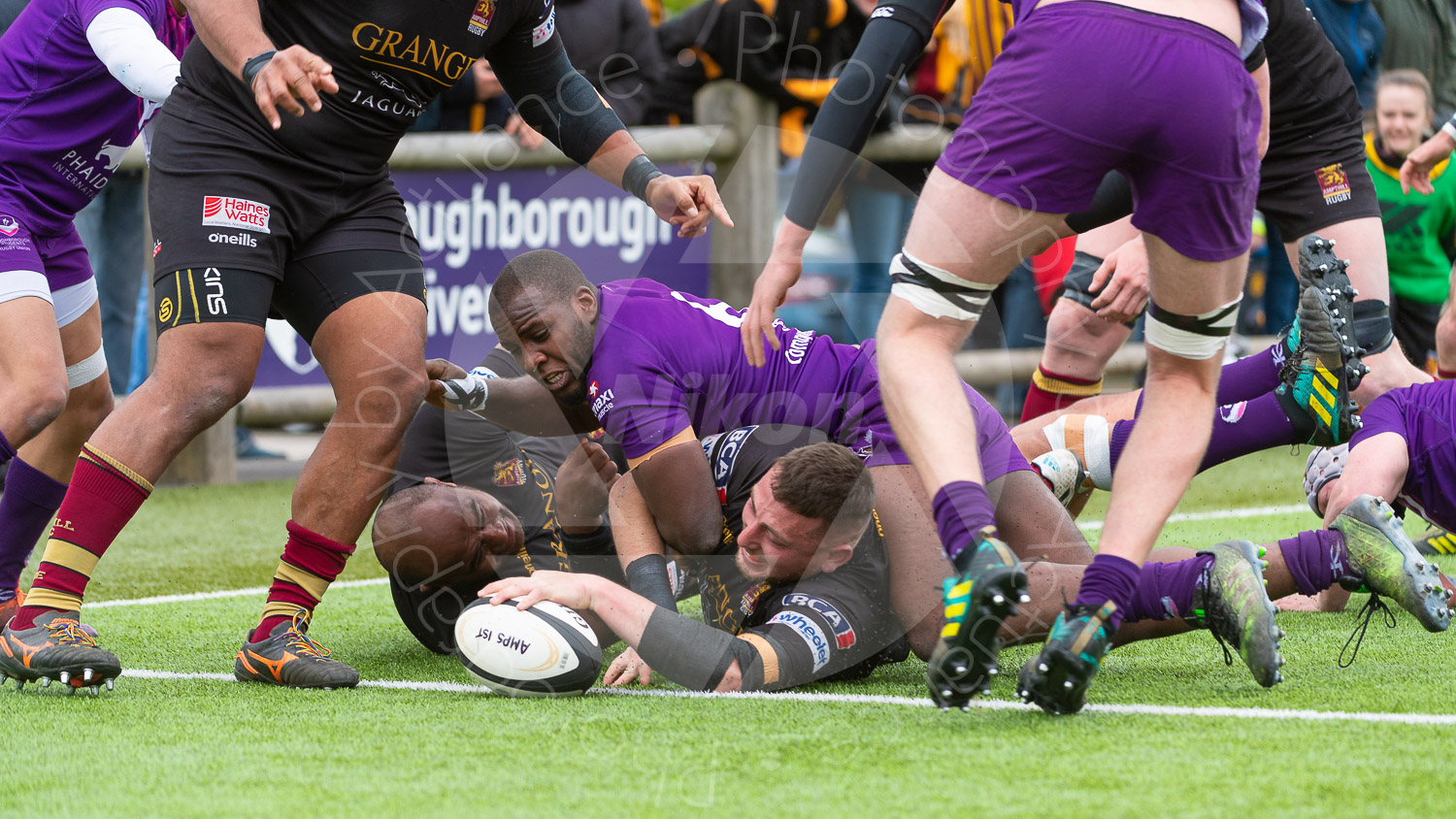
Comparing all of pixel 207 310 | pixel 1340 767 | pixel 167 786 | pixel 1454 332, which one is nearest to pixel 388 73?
pixel 207 310

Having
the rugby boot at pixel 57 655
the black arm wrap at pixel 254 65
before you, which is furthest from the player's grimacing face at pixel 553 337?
the rugby boot at pixel 57 655

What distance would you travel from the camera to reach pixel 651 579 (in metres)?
3.85

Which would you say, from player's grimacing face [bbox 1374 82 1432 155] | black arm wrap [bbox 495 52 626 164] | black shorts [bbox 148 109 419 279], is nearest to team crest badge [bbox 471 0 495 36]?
black arm wrap [bbox 495 52 626 164]

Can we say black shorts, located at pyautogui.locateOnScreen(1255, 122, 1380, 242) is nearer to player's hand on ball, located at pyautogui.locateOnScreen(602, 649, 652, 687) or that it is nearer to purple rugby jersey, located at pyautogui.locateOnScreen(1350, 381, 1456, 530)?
purple rugby jersey, located at pyautogui.locateOnScreen(1350, 381, 1456, 530)

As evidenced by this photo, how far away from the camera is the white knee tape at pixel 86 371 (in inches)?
177

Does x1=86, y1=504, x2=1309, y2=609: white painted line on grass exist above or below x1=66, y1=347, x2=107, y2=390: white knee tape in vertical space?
below

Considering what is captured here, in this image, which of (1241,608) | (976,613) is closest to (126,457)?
(976,613)

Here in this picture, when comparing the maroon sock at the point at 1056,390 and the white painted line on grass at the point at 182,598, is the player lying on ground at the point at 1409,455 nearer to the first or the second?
the maroon sock at the point at 1056,390

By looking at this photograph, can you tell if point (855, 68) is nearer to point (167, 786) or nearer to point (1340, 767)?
point (1340, 767)

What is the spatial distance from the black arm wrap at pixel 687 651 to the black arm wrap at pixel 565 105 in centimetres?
148

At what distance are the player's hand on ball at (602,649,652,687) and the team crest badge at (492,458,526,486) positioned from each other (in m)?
1.03

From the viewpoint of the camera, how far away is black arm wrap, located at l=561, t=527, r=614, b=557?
452 centimetres

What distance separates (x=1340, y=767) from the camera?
2.63 metres

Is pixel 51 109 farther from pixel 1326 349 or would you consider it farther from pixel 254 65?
pixel 1326 349
